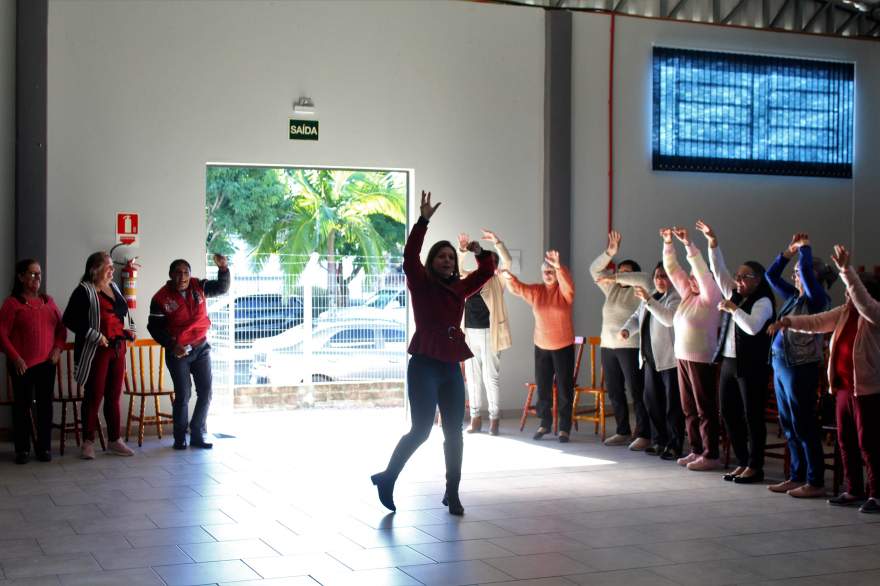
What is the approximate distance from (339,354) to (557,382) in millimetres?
3101

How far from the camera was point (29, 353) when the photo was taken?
7379 millimetres

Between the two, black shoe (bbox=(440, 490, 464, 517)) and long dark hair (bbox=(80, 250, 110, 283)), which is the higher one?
long dark hair (bbox=(80, 250, 110, 283))

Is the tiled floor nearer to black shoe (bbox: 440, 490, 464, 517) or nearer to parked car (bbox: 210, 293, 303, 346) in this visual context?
black shoe (bbox: 440, 490, 464, 517)

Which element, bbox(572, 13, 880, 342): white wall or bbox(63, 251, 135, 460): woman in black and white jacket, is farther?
bbox(572, 13, 880, 342): white wall

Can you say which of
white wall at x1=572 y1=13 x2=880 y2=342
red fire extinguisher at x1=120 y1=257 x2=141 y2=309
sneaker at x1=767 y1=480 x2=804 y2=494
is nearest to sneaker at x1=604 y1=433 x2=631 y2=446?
white wall at x1=572 y1=13 x2=880 y2=342

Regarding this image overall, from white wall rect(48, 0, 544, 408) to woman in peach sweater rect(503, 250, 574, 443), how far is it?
1.19 metres

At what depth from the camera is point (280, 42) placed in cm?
904

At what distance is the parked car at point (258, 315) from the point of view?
9914 millimetres

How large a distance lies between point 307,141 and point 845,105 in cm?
567

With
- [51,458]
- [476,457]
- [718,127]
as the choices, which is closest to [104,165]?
[51,458]

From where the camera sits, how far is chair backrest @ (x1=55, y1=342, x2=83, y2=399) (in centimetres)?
791

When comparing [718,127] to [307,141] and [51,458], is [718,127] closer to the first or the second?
[307,141]

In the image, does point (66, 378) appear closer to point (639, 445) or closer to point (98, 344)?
point (98, 344)

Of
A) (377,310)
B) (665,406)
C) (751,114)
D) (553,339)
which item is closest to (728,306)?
(665,406)
